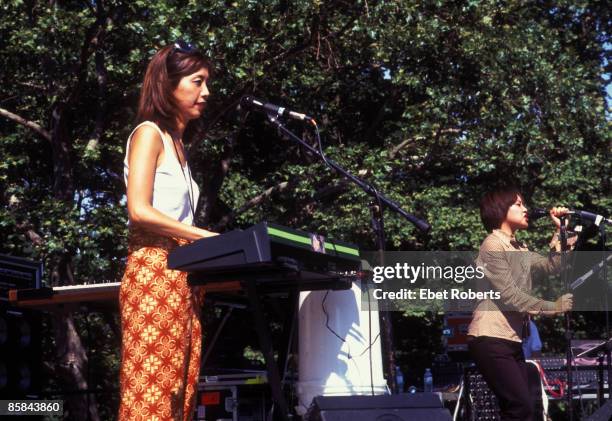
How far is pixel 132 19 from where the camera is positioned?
28.8 feet

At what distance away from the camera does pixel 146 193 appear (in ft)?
7.86

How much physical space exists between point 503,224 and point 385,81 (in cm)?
710

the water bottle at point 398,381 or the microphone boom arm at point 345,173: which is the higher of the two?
the microphone boom arm at point 345,173

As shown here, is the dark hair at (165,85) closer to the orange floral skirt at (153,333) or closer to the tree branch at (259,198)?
the orange floral skirt at (153,333)

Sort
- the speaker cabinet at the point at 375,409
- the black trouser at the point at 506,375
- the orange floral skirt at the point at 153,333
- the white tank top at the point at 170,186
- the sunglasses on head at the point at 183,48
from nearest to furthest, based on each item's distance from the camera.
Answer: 1. the orange floral skirt at the point at 153,333
2. the white tank top at the point at 170,186
3. the sunglasses on head at the point at 183,48
4. the speaker cabinet at the point at 375,409
5. the black trouser at the point at 506,375

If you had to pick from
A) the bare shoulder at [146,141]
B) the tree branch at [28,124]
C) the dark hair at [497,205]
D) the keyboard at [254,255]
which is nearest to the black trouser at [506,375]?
the dark hair at [497,205]

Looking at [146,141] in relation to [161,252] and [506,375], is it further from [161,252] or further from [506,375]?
[506,375]

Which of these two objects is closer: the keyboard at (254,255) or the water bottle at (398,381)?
the keyboard at (254,255)

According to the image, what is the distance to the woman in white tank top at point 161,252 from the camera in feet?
7.71

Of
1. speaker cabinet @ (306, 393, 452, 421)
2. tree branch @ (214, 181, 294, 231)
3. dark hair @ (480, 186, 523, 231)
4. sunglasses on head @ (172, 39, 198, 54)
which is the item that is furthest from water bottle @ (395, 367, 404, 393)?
tree branch @ (214, 181, 294, 231)

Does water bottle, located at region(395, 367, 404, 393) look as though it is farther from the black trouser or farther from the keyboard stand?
the keyboard stand

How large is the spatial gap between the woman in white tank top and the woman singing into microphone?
6.49 ft

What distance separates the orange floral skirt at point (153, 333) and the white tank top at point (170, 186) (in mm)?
94

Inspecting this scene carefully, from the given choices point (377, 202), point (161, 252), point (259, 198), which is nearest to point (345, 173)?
point (377, 202)
